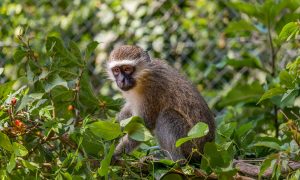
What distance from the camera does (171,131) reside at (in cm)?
551

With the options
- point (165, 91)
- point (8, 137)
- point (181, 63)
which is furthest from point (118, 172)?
point (181, 63)

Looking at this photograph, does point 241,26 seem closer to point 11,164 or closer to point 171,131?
point 171,131

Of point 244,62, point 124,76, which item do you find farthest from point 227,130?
point 244,62

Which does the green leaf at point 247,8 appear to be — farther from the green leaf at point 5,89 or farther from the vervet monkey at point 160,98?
the green leaf at point 5,89

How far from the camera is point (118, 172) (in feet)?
14.7

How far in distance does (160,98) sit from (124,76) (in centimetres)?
37

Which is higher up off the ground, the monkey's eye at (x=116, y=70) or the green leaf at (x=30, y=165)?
the monkey's eye at (x=116, y=70)

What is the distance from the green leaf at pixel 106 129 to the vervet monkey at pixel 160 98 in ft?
3.82

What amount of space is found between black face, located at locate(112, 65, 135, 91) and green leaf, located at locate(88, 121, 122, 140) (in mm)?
1767

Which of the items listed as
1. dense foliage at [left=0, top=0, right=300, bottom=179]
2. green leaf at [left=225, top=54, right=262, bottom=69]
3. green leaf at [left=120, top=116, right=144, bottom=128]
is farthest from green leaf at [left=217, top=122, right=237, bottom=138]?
green leaf at [left=225, top=54, right=262, bottom=69]

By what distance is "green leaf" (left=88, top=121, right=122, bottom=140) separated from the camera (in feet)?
13.5

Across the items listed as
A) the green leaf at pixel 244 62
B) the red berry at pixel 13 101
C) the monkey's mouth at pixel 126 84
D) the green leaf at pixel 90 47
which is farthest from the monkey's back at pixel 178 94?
the red berry at pixel 13 101

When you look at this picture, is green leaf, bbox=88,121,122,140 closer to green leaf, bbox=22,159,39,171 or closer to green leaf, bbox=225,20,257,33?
green leaf, bbox=22,159,39,171

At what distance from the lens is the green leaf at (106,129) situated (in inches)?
161
